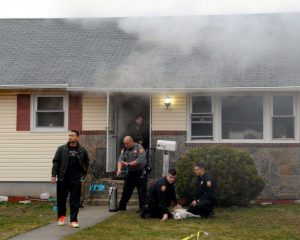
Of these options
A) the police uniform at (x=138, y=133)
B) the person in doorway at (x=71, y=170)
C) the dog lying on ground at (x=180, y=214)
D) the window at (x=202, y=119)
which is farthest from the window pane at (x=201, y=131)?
the person in doorway at (x=71, y=170)

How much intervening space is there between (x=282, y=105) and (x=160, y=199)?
5.43 m

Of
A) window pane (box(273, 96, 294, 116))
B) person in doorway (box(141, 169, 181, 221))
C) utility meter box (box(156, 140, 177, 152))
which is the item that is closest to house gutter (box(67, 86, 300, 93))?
window pane (box(273, 96, 294, 116))

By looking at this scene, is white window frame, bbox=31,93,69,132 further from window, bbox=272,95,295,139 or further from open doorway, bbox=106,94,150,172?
window, bbox=272,95,295,139

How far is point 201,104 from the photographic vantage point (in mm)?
15422

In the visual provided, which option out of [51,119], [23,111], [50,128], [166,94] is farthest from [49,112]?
[166,94]

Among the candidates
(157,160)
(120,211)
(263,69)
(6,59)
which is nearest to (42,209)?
(120,211)

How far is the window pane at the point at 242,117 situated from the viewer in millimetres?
15184

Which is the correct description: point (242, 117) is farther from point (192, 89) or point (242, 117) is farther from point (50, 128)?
point (50, 128)

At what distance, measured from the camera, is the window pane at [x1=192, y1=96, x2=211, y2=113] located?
15.4 m

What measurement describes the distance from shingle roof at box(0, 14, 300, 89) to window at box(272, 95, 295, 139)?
70 centimetres

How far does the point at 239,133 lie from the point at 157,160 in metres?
2.21

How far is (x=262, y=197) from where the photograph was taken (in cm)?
1484

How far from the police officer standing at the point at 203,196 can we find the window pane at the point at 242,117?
Result: 3755mm

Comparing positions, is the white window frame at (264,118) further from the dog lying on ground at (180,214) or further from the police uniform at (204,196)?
the dog lying on ground at (180,214)
